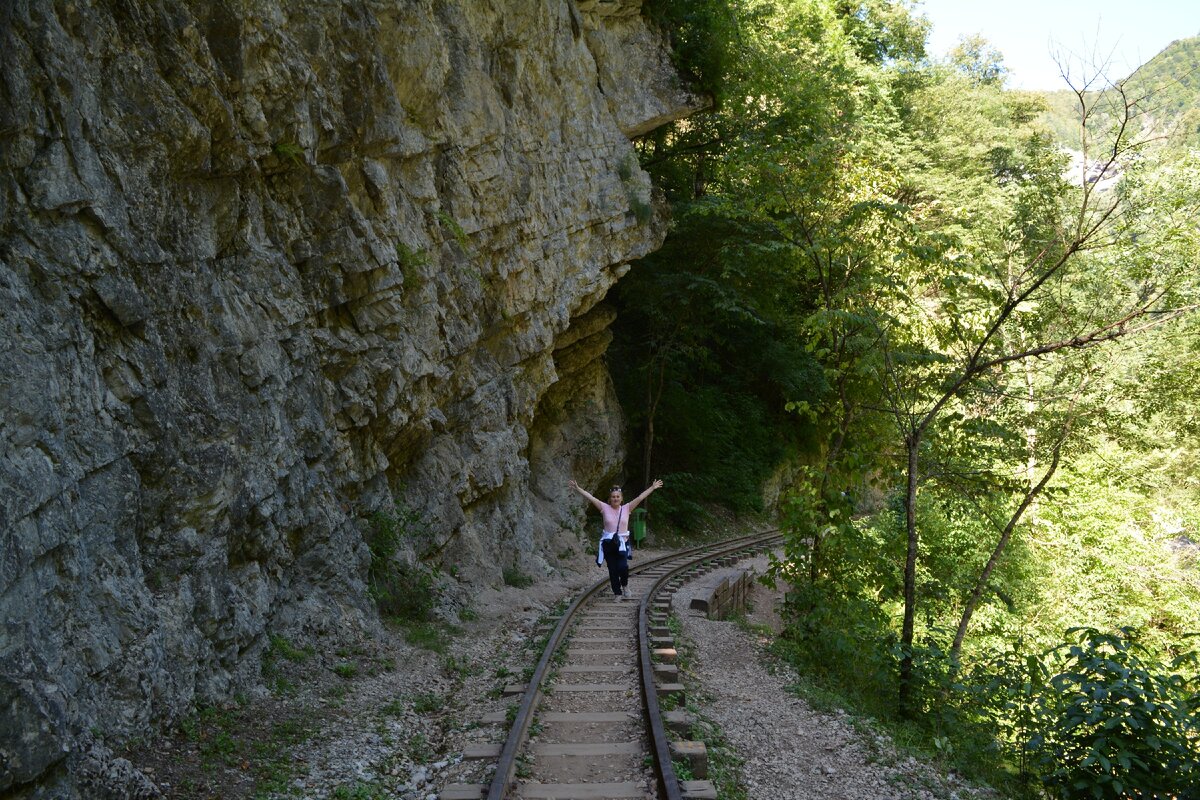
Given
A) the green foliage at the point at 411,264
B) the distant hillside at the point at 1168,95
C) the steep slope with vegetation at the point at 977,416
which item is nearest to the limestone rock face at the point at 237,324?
the green foliage at the point at 411,264

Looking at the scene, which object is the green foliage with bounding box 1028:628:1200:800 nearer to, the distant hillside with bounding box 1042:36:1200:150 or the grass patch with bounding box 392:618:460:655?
the distant hillside with bounding box 1042:36:1200:150

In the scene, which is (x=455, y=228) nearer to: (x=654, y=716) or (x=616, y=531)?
(x=616, y=531)

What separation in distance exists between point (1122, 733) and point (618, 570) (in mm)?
6492

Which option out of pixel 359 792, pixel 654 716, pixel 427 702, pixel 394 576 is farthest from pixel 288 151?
pixel 654 716

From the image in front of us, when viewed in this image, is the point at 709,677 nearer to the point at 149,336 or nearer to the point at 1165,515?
the point at 149,336

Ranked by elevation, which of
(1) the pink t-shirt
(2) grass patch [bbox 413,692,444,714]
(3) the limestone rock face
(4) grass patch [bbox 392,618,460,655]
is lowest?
(2) grass patch [bbox 413,692,444,714]

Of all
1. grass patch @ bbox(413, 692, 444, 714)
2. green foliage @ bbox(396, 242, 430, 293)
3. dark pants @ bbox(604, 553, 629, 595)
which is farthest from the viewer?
green foliage @ bbox(396, 242, 430, 293)

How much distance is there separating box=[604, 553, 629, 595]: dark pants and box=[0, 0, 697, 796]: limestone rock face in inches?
94.2

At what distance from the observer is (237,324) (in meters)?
8.00

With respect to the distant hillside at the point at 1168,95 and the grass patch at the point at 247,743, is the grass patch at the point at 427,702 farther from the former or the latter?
the distant hillside at the point at 1168,95

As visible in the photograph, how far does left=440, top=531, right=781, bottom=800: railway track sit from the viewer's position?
5.64 meters

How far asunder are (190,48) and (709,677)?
8.29m

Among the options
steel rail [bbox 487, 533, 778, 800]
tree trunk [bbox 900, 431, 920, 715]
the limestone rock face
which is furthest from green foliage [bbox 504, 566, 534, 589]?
tree trunk [bbox 900, 431, 920, 715]

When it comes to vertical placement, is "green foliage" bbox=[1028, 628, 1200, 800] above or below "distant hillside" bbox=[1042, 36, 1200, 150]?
below
